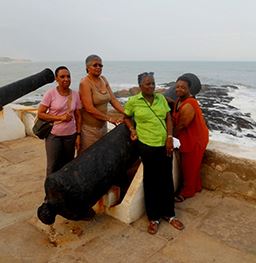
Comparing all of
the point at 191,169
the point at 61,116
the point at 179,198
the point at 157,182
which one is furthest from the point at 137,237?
the point at 61,116

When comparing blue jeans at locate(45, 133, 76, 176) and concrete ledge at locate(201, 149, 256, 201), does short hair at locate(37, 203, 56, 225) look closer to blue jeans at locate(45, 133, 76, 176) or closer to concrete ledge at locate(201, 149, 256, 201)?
blue jeans at locate(45, 133, 76, 176)

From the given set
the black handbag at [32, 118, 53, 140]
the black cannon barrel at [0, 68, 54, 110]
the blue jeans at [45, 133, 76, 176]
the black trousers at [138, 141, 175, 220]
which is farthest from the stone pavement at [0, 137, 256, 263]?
the black cannon barrel at [0, 68, 54, 110]

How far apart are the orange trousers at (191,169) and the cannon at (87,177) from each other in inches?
26.0

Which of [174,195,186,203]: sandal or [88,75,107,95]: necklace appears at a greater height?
[88,75,107,95]: necklace

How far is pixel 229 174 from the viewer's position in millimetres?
3854

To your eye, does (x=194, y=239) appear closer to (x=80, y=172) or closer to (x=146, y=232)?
(x=146, y=232)

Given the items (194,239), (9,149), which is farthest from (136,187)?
(9,149)

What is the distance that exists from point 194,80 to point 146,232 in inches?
73.9

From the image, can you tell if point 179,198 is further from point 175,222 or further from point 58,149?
point 58,149

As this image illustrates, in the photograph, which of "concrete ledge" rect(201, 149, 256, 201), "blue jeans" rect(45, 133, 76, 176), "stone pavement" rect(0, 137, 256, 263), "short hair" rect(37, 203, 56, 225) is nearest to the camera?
"stone pavement" rect(0, 137, 256, 263)

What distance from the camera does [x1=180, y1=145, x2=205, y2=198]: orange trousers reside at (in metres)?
3.71

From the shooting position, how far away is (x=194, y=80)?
397 cm

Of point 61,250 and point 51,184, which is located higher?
point 51,184

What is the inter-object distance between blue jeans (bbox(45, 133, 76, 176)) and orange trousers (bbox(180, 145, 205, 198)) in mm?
1272
